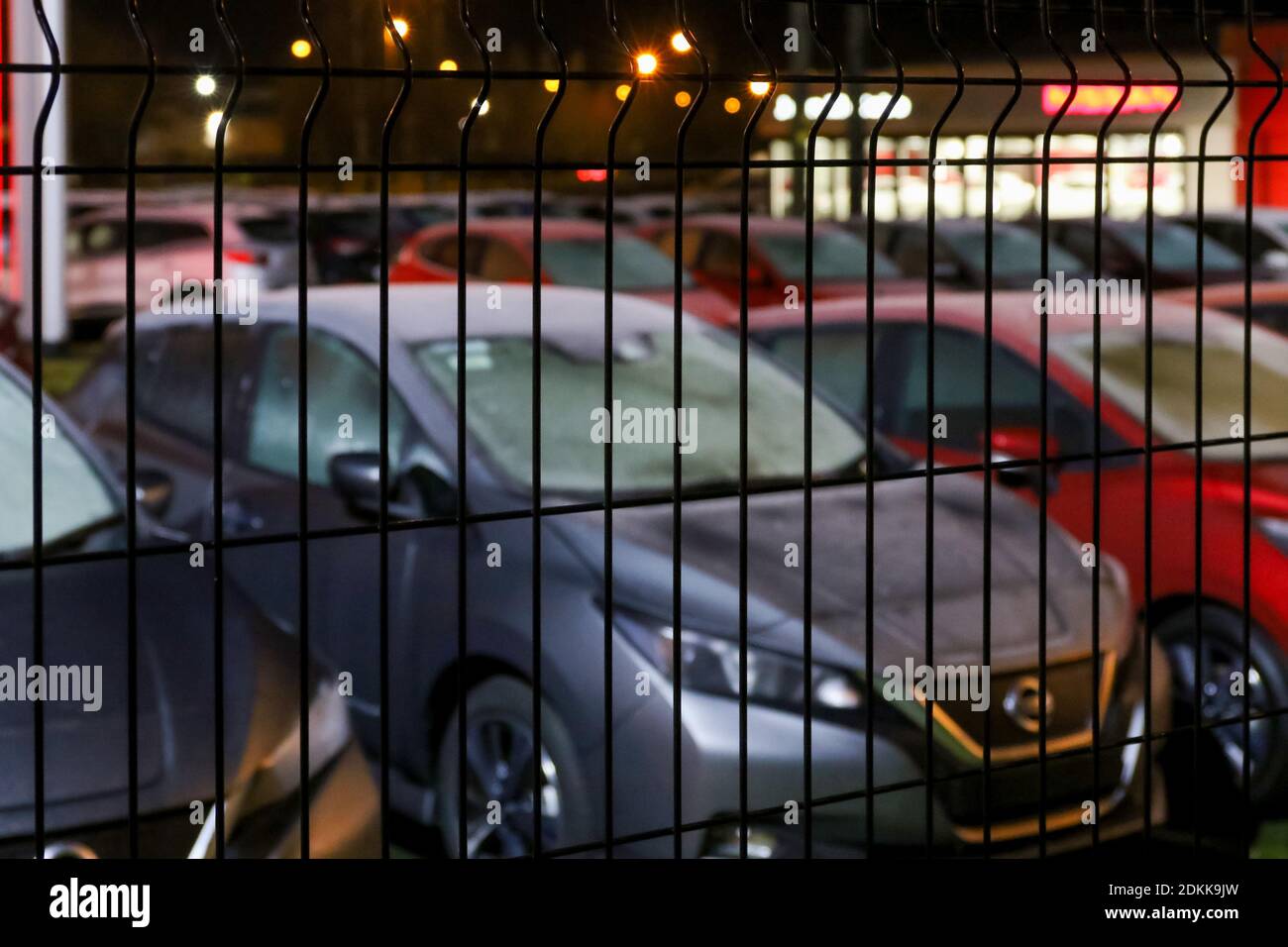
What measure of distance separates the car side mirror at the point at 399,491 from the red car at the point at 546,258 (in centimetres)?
592

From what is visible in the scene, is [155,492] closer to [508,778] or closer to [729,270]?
[508,778]

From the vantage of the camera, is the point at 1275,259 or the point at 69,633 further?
the point at 1275,259

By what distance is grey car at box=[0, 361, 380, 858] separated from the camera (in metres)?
3.07

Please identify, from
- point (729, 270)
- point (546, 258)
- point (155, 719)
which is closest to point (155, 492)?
point (155, 719)

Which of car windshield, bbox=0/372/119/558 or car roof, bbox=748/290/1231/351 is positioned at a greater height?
car roof, bbox=748/290/1231/351

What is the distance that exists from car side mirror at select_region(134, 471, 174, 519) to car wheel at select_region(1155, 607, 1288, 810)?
309cm

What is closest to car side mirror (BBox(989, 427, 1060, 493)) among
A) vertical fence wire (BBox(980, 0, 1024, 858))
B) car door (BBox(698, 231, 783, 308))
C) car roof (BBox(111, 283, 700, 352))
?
car roof (BBox(111, 283, 700, 352))

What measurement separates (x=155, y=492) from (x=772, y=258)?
946cm

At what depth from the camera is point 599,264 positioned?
11.6 m

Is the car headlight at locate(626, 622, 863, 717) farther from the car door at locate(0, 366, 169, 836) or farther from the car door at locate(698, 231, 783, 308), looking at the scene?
the car door at locate(698, 231, 783, 308)

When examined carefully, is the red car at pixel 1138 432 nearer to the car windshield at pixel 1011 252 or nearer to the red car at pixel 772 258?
the red car at pixel 772 258

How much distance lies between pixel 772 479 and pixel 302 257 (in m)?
2.60

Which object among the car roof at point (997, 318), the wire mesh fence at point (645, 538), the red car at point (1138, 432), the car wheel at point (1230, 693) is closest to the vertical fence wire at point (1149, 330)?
the wire mesh fence at point (645, 538)
